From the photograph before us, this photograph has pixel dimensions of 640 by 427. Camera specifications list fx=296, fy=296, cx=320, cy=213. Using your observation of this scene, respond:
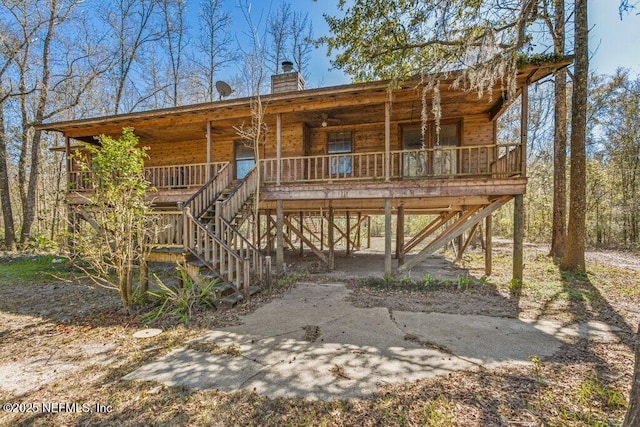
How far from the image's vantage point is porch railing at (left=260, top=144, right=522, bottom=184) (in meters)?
7.42

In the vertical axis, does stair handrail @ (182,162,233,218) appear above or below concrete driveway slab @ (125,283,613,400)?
above

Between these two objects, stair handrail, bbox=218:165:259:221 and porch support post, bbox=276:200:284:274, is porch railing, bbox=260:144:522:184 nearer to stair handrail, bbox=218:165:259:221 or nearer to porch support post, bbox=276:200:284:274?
stair handrail, bbox=218:165:259:221

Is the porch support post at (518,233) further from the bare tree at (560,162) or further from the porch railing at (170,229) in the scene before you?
the porch railing at (170,229)

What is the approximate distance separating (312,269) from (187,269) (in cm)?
496

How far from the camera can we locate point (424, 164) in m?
8.79

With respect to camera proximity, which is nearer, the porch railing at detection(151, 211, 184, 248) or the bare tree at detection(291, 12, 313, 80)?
the porch railing at detection(151, 211, 184, 248)

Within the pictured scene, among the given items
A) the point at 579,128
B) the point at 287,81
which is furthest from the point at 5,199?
the point at 579,128

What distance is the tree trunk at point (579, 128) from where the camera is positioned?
26.3 feet

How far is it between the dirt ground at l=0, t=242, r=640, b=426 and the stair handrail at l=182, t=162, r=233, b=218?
8.17ft

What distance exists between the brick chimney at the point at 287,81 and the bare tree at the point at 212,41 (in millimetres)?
8988

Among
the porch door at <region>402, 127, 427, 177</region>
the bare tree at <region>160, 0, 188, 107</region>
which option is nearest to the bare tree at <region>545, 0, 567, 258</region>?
the porch door at <region>402, 127, 427, 177</region>

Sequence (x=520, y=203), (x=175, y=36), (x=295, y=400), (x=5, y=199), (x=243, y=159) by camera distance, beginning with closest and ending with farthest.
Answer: (x=295, y=400), (x=520, y=203), (x=243, y=159), (x=5, y=199), (x=175, y=36)

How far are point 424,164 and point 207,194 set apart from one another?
6189 mm

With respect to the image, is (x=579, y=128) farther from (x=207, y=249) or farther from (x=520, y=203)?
(x=207, y=249)
